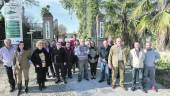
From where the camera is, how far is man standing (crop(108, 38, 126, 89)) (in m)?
14.0

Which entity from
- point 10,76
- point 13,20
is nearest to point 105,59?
point 10,76

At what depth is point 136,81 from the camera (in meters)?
14.5

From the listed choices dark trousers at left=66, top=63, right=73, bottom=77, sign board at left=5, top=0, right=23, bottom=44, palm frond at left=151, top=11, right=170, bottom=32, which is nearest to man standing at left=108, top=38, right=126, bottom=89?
dark trousers at left=66, top=63, right=73, bottom=77

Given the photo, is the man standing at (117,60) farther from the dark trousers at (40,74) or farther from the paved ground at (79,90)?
the dark trousers at (40,74)

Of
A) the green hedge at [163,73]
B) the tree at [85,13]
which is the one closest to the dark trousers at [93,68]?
the green hedge at [163,73]

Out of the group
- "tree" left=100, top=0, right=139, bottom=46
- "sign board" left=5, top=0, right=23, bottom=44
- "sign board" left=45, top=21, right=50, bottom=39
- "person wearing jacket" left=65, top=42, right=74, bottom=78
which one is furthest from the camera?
"sign board" left=45, top=21, right=50, bottom=39

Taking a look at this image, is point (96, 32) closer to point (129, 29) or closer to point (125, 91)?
point (129, 29)

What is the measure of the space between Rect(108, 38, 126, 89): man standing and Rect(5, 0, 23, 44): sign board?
4669 mm

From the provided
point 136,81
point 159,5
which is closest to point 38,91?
point 136,81

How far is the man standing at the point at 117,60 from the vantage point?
13953mm

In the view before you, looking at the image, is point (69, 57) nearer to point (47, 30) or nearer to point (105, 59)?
point (105, 59)

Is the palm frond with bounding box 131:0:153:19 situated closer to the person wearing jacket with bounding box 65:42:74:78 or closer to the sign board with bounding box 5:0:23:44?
the person wearing jacket with bounding box 65:42:74:78

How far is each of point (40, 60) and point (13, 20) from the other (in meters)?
3.44

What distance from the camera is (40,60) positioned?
13867mm
